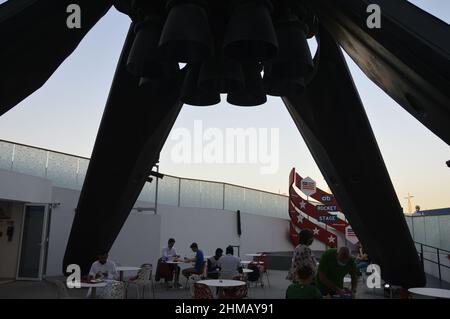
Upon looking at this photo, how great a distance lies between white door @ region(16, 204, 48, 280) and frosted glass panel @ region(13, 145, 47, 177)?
1.24m

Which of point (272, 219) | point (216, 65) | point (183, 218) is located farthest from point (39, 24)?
point (272, 219)

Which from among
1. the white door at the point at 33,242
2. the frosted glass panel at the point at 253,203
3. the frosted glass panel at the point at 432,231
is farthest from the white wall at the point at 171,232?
the frosted glass panel at the point at 432,231

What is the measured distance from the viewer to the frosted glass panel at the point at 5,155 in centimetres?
1205

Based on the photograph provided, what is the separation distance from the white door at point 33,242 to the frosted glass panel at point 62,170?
1401 mm

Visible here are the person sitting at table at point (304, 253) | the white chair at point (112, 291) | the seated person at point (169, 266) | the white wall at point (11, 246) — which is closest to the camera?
the person sitting at table at point (304, 253)

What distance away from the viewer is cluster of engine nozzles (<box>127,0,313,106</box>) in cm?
438

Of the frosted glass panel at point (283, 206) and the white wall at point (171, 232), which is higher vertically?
the frosted glass panel at point (283, 206)

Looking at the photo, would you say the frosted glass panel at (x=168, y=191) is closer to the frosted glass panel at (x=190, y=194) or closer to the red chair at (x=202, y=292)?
the frosted glass panel at (x=190, y=194)

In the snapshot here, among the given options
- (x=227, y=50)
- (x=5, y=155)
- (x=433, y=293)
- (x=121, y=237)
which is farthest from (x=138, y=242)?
(x=227, y=50)

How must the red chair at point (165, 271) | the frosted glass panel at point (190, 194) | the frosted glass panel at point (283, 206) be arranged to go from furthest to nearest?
the frosted glass panel at point (283, 206) < the frosted glass panel at point (190, 194) < the red chair at point (165, 271)

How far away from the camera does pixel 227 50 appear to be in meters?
4.65

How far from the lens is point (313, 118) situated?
8258mm

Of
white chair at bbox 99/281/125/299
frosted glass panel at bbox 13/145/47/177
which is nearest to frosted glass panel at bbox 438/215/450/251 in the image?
white chair at bbox 99/281/125/299

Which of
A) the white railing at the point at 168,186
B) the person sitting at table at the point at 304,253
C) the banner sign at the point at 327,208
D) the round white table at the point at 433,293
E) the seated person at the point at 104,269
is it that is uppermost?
the white railing at the point at 168,186
